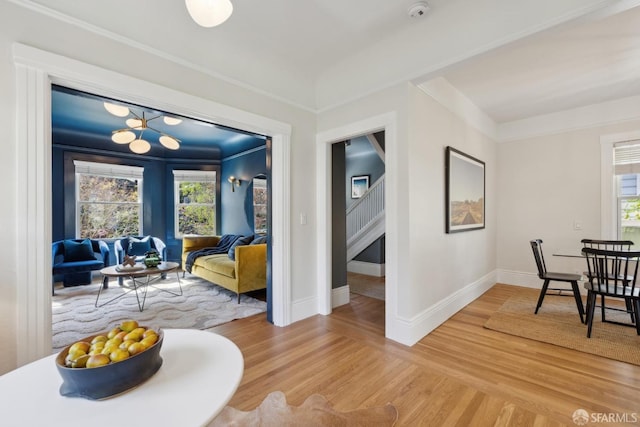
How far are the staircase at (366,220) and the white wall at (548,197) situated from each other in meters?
2.11

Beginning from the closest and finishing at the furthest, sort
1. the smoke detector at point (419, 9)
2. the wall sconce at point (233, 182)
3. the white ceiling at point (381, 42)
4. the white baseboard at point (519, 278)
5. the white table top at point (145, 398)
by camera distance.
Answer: the white table top at point (145, 398) → the white ceiling at point (381, 42) → the smoke detector at point (419, 9) → the white baseboard at point (519, 278) → the wall sconce at point (233, 182)

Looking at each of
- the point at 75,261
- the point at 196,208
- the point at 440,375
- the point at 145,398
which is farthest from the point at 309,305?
the point at 196,208

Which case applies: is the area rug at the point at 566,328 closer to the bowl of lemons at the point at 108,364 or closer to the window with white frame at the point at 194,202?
the bowl of lemons at the point at 108,364

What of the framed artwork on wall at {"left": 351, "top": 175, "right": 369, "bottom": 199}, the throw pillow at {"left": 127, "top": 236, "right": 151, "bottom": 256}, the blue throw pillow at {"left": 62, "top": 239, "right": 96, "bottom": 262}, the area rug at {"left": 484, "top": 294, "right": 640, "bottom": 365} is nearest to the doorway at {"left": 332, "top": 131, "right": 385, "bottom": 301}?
the framed artwork on wall at {"left": 351, "top": 175, "right": 369, "bottom": 199}

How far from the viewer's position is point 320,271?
354 centimetres

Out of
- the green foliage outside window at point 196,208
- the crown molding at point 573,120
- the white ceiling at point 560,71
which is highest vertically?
the white ceiling at point 560,71

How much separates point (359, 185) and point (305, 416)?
6221mm

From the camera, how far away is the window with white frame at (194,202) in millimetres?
6898

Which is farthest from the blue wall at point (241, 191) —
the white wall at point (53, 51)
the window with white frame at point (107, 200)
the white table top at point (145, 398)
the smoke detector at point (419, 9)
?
the white table top at point (145, 398)

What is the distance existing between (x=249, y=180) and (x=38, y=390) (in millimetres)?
5653

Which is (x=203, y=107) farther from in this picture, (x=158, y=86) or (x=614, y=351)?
(x=614, y=351)

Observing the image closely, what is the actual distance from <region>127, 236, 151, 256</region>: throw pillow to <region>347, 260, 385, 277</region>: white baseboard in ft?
14.5

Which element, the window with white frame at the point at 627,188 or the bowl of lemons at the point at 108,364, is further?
the window with white frame at the point at 627,188

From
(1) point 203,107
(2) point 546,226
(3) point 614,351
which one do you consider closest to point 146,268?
(1) point 203,107
